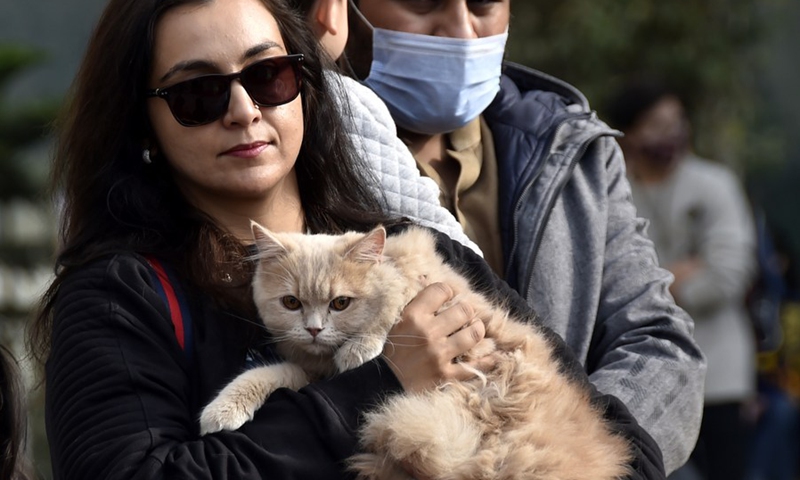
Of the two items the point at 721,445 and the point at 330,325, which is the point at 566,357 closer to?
the point at 330,325

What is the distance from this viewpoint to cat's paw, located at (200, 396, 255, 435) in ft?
9.09

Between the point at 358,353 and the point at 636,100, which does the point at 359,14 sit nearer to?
the point at 358,353

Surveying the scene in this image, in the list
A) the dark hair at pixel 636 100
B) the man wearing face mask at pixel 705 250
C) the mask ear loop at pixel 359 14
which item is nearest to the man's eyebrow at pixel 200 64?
the mask ear loop at pixel 359 14

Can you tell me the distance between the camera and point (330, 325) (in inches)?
120

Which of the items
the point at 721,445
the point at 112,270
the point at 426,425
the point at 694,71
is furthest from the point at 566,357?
the point at 694,71

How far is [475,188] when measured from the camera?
4219mm

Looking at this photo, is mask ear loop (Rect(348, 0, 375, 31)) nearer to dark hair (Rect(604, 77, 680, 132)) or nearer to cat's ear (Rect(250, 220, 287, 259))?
cat's ear (Rect(250, 220, 287, 259))

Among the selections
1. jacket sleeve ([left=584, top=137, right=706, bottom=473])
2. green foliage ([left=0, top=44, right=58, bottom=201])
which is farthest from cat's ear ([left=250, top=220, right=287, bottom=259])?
green foliage ([left=0, top=44, right=58, bottom=201])

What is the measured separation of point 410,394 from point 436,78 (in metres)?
1.76

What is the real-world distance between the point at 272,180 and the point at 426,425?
0.81 meters

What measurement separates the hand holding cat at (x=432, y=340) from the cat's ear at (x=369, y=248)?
0.15 m

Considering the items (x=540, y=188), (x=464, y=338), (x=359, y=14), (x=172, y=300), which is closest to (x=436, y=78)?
(x=359, y=14)

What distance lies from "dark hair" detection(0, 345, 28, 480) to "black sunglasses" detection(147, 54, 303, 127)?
1067mm

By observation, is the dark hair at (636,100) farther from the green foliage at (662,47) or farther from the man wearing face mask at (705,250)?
the green foliage at (662,47)
